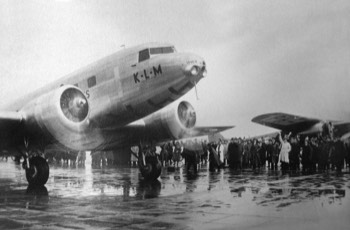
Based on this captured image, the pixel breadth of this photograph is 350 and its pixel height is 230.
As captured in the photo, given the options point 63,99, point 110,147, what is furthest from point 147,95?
point 110,147

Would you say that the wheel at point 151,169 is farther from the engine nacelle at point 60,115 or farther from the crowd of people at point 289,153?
the engine nacelle at point 60,115

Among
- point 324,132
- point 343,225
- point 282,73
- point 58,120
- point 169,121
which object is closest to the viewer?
point 343,225

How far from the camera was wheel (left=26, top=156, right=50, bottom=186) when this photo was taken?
11.1m

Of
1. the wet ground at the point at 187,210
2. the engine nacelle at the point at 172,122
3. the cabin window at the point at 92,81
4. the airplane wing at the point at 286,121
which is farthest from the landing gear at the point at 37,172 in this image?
the airplane wing at the point at 286,121

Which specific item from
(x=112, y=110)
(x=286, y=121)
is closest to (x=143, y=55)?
(x=112, y=110)

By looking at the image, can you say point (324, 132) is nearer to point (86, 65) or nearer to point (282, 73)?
point (282, 73)

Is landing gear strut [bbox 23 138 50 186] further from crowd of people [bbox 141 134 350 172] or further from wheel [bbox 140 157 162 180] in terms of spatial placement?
crowd of people [bbox 141 134 350 172]

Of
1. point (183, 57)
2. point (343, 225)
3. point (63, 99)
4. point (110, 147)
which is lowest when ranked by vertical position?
point (343, 225)

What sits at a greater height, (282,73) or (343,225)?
(282,73)

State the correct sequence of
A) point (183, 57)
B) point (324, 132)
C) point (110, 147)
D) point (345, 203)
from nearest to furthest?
point (345, 203) → point (183, 57) → point (110, 147) → point (324, 132)

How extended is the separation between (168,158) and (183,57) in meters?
14.4

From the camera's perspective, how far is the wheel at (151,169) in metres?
12.8

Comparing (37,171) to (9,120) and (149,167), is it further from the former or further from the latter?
(149,167)

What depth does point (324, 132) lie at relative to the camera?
15055 mm
